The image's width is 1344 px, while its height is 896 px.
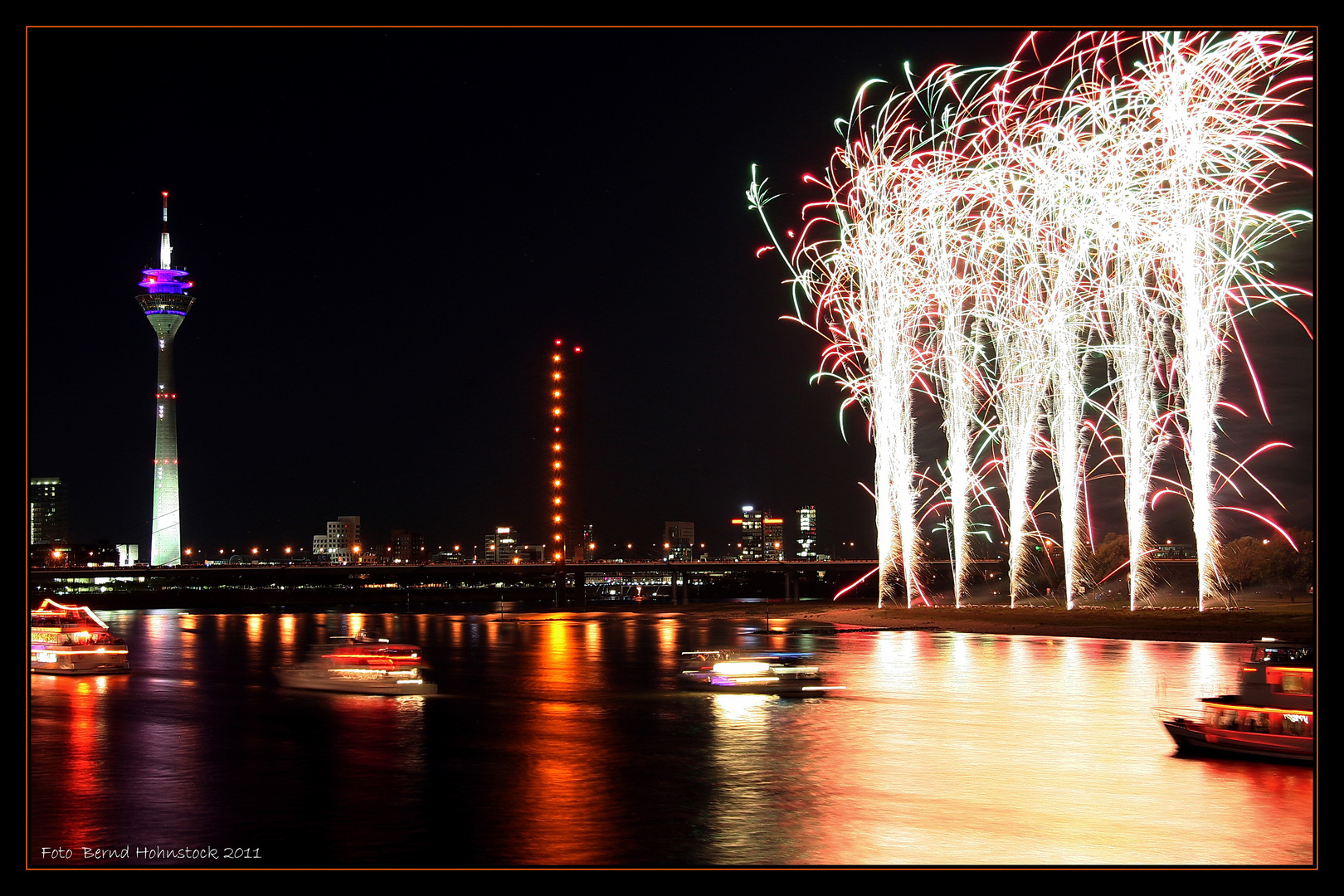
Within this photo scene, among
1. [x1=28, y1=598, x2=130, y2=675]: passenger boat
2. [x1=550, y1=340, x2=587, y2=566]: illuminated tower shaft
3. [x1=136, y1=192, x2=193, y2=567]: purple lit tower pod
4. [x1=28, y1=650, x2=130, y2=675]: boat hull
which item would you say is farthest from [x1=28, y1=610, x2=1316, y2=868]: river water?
[x1=136, y1=192, x2=193, y2=567]: purple lit tower pod

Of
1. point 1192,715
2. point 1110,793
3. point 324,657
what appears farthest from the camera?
point 324,657

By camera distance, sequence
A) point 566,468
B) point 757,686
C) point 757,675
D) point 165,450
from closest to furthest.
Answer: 1. point 757,686
2. point 757,675
3. point 566,468
4. point 165,450

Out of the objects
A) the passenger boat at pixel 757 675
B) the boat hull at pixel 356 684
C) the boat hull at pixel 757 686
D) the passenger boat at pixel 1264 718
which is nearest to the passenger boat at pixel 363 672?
the boat hull at pixel 356 684

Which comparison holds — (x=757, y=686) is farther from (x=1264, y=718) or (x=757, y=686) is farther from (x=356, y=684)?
(x=1264, y=718)

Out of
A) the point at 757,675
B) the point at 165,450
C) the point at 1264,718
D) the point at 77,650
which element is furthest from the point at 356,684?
the point at 165,450

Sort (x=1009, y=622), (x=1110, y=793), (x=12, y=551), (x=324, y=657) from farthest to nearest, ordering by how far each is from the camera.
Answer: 1. (x=1009, y=622)
2. (x=324, y=657)
3. (x=1110, y=793)
4. (x=12, y=551)

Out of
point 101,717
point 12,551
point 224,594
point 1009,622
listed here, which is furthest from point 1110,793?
point 224,594

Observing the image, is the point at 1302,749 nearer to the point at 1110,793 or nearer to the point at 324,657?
the point at 1110,793
